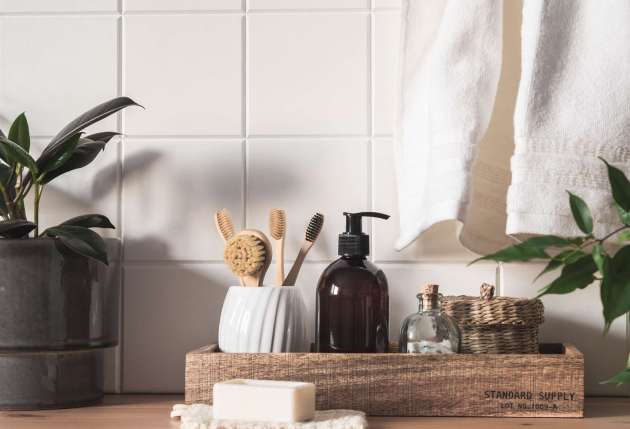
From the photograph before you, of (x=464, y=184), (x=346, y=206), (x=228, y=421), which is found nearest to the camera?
(x=228, y=421)

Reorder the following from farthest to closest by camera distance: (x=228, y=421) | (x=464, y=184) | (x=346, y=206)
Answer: (x=346, y=206) → (x=464, y=184) → (x=228, y=421)

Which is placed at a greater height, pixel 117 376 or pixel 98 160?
pixel 98 160

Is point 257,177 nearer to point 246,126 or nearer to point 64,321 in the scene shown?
point 246,126

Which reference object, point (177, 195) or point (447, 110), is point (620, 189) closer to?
point (447, 110)

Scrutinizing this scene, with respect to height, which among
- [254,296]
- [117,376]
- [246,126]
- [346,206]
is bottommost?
[117,376]

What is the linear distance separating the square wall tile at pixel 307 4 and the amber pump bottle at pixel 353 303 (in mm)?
298

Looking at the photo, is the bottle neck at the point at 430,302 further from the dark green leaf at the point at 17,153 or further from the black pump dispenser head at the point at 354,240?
the dark green leaf at the point at 17,153

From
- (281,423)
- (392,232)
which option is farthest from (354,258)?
(281,423)

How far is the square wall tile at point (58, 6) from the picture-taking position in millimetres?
997

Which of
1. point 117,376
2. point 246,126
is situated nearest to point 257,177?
point 246,126

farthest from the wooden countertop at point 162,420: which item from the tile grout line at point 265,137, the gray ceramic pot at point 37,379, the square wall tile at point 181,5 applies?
the square wall tile at point 181,5

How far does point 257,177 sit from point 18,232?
0.30m

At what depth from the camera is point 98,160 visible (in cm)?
99

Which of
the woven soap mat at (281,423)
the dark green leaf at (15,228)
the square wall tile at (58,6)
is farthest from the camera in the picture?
the square wall tile at (58,6)
